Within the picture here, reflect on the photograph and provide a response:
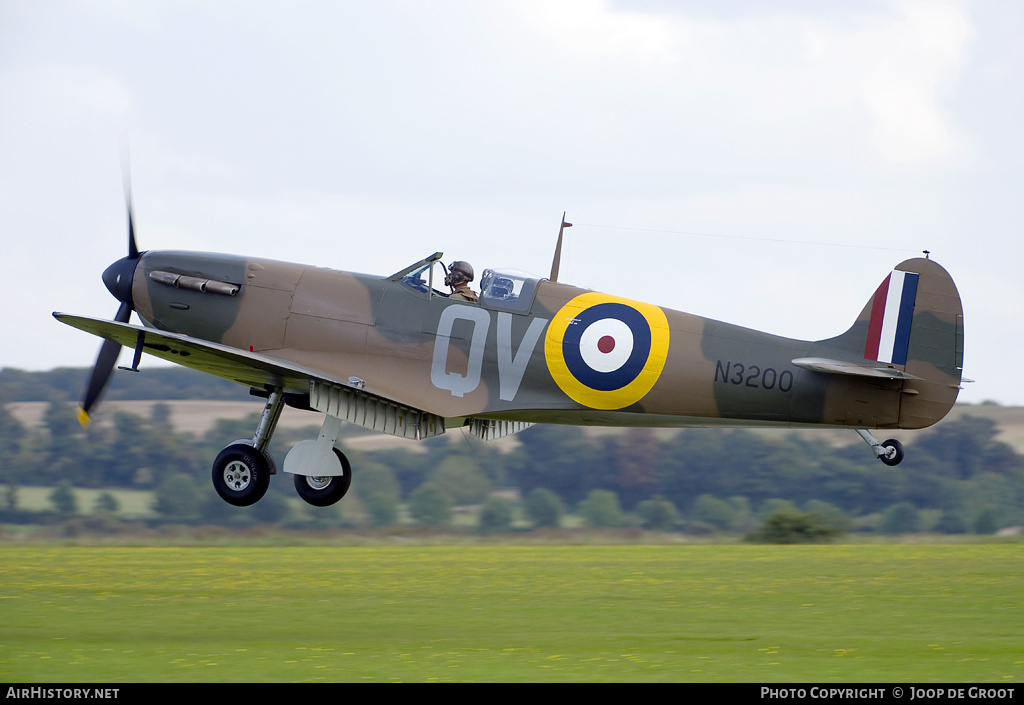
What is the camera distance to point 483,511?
31516mm

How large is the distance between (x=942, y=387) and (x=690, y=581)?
493 cm

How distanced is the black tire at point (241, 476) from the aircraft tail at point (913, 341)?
5.53m

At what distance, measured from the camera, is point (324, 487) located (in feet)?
43.0

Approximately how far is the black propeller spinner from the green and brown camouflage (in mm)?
885

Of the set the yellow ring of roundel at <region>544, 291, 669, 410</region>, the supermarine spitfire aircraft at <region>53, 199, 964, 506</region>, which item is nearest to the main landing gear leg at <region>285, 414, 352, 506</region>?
the supermarine spitfire aircraft at <region>53, 199, 964, 506</region>

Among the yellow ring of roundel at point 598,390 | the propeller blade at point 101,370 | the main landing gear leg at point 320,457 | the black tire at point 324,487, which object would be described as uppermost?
the yellow ring of roundel at point 598,390

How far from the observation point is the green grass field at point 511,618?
888 centimetres

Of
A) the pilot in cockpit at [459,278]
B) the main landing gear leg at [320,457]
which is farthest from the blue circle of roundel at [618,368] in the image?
the main landing gear leg at [320,457]

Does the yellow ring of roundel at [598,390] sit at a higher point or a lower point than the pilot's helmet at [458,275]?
lower

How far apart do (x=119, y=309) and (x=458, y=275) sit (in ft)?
12.9

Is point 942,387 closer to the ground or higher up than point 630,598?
higher up

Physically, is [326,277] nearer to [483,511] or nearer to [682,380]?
[682,380]

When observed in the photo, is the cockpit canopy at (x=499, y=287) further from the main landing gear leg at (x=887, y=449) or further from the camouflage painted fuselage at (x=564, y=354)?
the main landing gear leg at (x=887, y=449)

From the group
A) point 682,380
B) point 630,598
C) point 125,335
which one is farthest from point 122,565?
point 682,380
